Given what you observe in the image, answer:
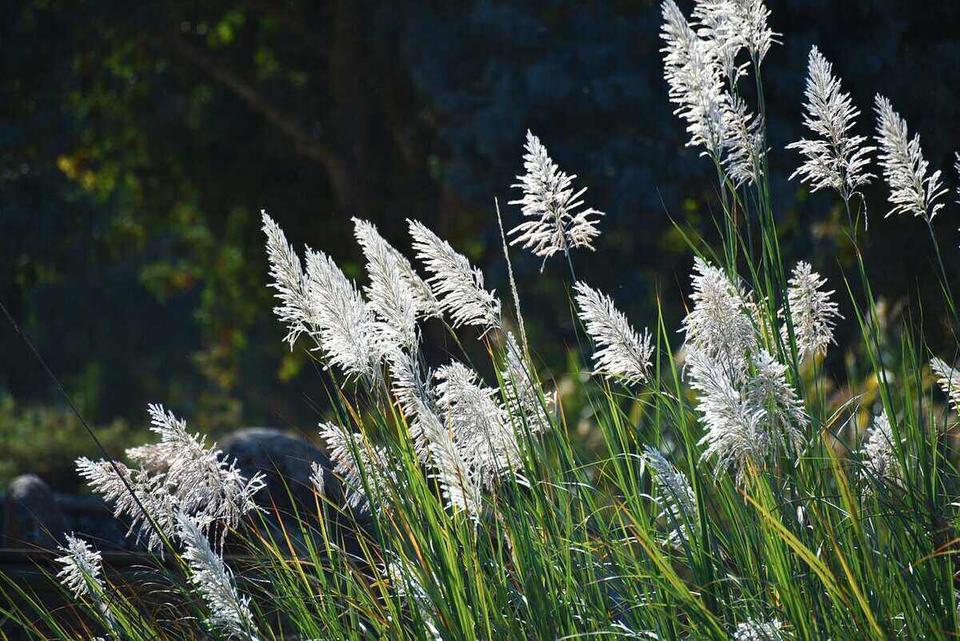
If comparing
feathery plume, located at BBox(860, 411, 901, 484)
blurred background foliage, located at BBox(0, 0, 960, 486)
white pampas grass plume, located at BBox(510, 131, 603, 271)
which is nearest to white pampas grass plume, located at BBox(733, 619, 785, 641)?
feathery plume, located at BBox(860, 411, 901, 484)

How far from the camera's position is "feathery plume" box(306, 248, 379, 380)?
2.11 m

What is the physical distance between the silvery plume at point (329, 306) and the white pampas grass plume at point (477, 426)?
0.53 ft

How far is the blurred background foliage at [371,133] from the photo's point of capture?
26.6ft

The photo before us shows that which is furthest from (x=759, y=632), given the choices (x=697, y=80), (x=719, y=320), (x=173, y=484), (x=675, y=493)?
(x=173, y=484)

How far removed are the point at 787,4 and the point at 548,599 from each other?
6.94 metres

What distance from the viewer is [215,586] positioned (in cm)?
206

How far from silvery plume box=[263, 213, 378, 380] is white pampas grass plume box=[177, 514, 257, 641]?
0.42 metres

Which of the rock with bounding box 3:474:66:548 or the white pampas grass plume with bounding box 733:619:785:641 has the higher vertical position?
the white pampas grass plume with bounding box 733:619:785:641

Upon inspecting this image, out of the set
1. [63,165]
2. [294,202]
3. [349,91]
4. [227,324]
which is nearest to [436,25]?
[349,91]

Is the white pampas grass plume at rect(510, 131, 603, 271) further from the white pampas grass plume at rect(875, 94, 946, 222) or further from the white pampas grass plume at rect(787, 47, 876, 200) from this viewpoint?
the white pampas grass plume at rect(875, 94, 946, 222)

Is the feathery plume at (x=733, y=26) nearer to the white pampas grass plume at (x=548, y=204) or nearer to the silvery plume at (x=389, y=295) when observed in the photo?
the white pampas grass plume at (x=548, y=204)

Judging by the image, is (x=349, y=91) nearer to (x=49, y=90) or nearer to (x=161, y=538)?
(x=49, y=90)

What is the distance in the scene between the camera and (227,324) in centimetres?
1586

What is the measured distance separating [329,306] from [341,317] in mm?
33
